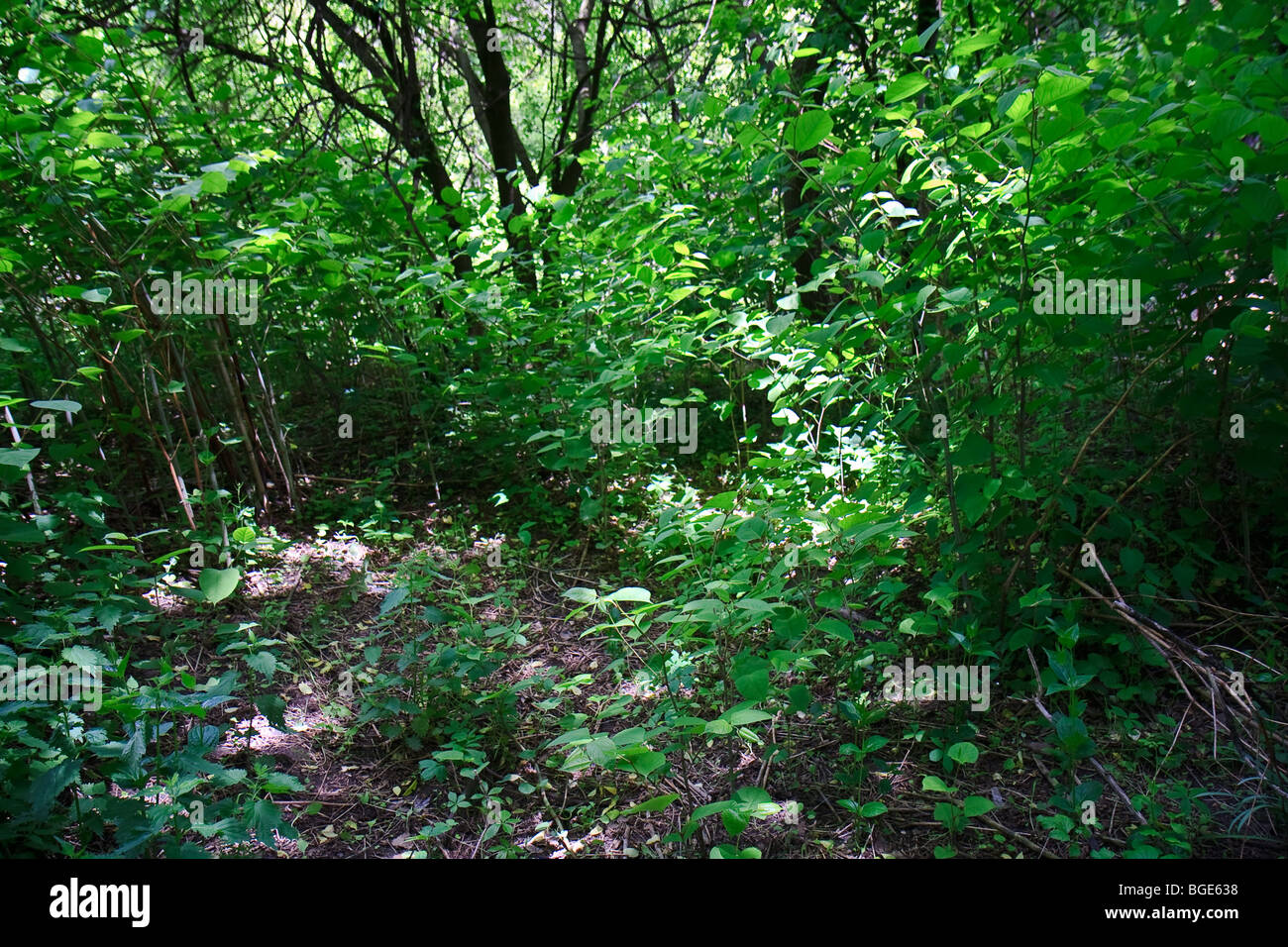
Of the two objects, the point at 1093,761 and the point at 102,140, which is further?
the point at 102,140

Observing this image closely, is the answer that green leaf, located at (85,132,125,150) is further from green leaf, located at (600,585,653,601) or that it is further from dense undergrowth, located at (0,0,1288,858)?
green leaf, located at (600,585,653,601)

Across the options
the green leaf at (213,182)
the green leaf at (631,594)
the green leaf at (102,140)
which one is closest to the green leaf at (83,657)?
the green leaf at (631,594)

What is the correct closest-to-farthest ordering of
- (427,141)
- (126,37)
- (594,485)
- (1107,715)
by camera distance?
1. (1107,715)
2. (126,37)
3. (594,485)
4. (427,141)

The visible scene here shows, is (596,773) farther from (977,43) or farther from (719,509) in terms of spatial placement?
(977,43)

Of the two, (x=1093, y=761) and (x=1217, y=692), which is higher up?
(x=1217, y=692)

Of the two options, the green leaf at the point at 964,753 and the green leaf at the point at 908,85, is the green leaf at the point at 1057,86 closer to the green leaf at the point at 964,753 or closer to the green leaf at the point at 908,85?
the green leaf at the point at 908,85

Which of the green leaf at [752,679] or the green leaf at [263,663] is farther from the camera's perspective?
the green leaf at [263,663]

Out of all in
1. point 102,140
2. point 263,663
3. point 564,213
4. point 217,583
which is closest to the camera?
point 263,663

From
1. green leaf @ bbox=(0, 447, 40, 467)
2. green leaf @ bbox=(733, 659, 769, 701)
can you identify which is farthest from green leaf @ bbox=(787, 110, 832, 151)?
green leaf @ bbox=(0, 447, 40, 467)

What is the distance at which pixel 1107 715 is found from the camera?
7.26ft

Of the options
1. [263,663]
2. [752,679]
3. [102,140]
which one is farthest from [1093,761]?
[102,140]

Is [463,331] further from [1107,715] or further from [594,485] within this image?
[1107,715]
